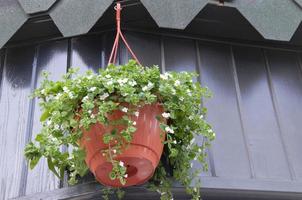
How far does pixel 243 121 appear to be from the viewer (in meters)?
4.55

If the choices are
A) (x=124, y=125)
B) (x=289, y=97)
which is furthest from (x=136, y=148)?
(x=289, y=97)

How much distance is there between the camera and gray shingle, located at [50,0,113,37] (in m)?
4.45

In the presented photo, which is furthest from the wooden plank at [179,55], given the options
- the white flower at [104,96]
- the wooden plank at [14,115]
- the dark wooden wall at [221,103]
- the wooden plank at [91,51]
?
the white flower at [104,96]

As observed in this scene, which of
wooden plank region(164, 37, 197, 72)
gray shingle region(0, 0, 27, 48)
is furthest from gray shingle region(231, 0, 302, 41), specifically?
gray shingle region(0, 0, 27, 48)

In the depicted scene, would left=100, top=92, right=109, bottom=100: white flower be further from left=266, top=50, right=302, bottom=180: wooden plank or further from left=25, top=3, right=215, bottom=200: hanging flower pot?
left=266, top=50, right=302, bottom=180: wooden plank

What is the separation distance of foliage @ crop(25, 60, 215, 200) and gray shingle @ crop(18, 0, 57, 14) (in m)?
1.07

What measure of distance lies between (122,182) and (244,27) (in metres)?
2.11

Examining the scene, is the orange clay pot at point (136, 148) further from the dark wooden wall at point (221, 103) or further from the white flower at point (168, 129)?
the dark wooden wall at point (221, 103)

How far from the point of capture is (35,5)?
464 cm

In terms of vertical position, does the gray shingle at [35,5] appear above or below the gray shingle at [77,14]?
above

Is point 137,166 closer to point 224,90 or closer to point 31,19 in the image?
point 224,90

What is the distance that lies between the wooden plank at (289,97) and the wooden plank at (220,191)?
0.22m

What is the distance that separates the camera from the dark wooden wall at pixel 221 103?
13.9 ft

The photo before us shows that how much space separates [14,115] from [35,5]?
875 mm
